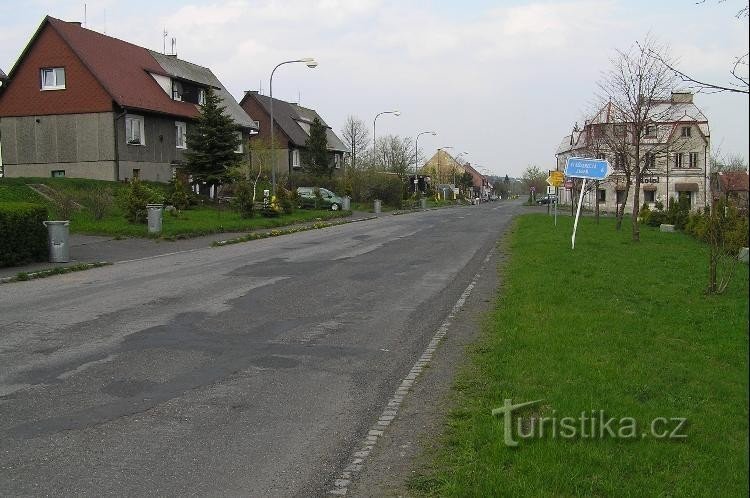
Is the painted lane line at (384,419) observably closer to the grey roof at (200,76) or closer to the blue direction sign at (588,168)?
the blue direction sign at (588,168)

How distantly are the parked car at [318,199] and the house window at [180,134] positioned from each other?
7.92m

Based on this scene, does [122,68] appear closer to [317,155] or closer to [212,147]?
[212,147]

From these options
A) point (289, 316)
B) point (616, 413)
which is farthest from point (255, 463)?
point (289, 316)

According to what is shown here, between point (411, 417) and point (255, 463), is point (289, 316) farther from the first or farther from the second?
point (255, 463)

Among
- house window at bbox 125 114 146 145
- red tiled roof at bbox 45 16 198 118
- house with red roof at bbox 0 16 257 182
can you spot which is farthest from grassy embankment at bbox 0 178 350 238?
red tiled roof at bbox 45 16 198 118

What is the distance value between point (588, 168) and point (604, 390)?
15008mm

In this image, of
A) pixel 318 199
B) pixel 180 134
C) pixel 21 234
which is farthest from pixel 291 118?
pixel 21 234

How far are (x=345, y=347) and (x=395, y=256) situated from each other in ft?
38.0

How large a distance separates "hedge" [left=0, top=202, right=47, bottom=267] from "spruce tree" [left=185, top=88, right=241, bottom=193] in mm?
18983

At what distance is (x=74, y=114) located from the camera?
1524 inches

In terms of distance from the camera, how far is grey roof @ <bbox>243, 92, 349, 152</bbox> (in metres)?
67.5

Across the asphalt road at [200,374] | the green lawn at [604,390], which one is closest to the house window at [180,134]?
the asphalt road at [200,374]

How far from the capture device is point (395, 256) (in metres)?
20.3

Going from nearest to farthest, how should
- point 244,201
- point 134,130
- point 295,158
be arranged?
point 244,201 → point 134,130 → point 295,158
